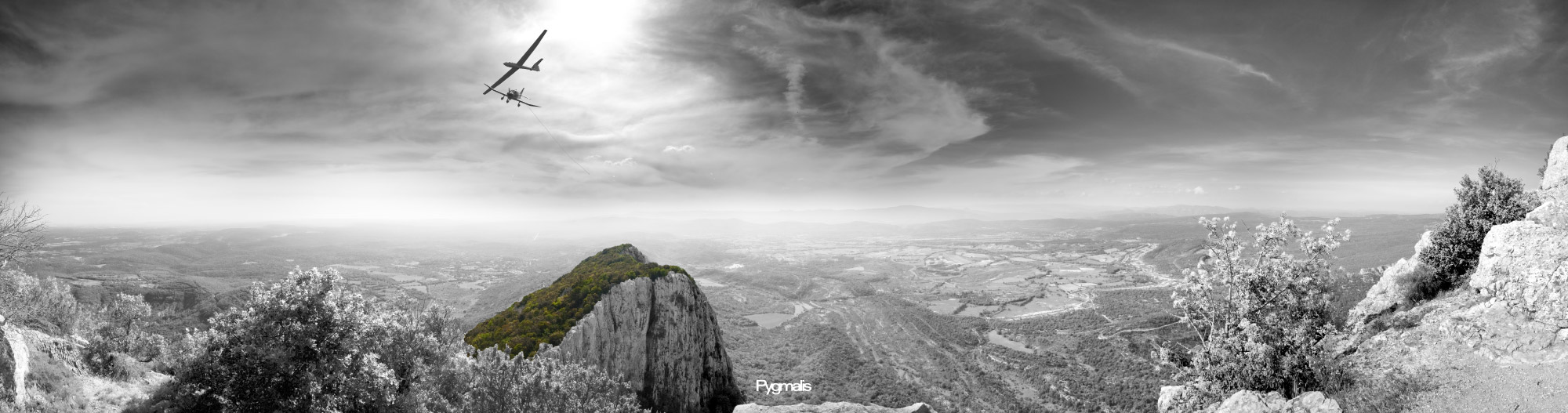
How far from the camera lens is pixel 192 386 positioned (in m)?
13.8

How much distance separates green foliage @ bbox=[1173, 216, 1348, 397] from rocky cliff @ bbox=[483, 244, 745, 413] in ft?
101

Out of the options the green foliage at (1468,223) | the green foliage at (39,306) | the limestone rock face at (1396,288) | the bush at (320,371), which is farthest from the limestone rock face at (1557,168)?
the green foliage at (39,306)

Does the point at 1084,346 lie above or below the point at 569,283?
below

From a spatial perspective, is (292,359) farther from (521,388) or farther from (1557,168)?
(1557,168)

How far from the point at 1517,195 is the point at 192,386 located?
51.6m

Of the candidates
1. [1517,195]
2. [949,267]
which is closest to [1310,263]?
[1517,195]

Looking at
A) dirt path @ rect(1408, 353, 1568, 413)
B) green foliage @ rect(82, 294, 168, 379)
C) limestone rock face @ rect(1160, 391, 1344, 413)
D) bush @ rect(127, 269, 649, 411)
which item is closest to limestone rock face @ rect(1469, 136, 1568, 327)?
dirt path @ rect(1408, 353, 1568, 413)

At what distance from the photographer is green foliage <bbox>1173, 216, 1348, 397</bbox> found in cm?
1399

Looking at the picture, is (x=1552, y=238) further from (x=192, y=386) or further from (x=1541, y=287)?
(x=192, y=386)

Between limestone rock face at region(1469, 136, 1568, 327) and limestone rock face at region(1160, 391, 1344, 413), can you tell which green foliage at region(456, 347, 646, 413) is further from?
limestone rock face at region(1469, 136, 1568, 327)

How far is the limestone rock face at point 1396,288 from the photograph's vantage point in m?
22.8

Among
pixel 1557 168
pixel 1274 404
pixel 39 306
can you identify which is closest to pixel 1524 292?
pixel 1557 168

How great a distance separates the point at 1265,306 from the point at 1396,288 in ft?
60.5

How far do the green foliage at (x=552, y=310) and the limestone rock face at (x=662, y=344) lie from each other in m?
0.97
